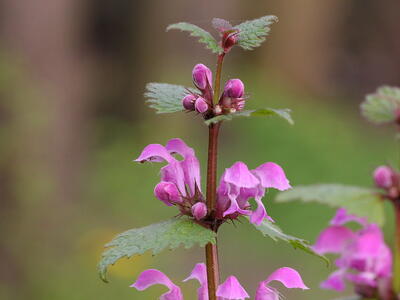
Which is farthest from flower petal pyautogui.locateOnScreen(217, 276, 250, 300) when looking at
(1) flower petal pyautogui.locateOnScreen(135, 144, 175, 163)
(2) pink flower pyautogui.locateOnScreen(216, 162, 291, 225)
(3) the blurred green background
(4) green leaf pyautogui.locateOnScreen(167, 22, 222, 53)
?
(3) the blurred green background

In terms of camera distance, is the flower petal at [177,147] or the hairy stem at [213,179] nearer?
the hairy stem at [213,179]

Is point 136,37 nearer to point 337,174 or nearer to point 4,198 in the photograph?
point 337,174

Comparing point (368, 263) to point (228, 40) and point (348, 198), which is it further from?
point (228, 40)

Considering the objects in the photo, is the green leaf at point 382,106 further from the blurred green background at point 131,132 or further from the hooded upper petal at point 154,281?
the blurred green background at point 131,132

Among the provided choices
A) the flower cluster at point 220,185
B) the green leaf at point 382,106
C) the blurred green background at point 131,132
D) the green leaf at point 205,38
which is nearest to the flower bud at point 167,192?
the flower cluster at point 220,185

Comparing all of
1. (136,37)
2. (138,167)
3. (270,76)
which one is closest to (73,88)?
(138,167)

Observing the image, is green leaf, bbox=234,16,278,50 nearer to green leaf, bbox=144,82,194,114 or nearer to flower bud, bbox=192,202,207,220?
green leaf, bbox=144,82,194,114

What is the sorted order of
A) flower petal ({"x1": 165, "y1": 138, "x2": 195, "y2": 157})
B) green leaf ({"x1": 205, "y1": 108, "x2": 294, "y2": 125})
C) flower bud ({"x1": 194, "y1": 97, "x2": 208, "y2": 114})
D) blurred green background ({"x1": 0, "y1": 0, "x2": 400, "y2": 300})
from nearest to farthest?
green leaf ({"x1": 205, "y1": 108, "x2": 294, "y2": 125}), flower bud ({"x1": 194, "y1": 97, "x2": 208, "y2": 114}), flower petal ({"x1": 165, "y1": 138, "x2": 195, "y2": 157}), blurred green background ({"x1": 0, "y1": 0, "x2": 400, "y2": 300})
